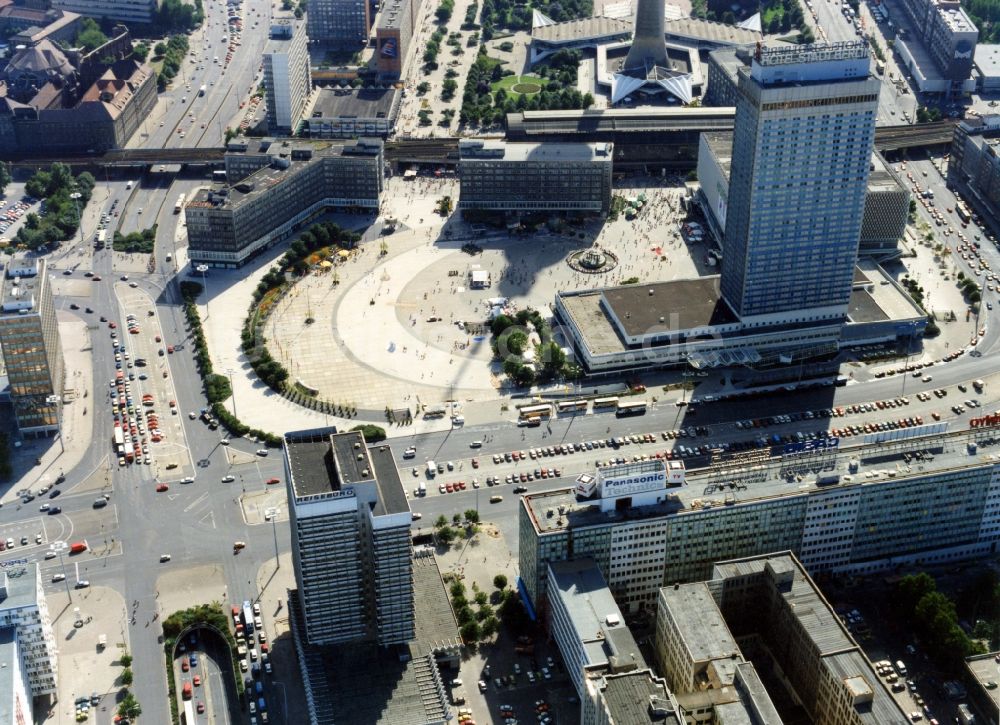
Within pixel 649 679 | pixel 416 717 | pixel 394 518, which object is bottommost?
pixel 416 717

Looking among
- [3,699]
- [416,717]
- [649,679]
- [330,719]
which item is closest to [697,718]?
[649,679]

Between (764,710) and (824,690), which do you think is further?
(824,690)

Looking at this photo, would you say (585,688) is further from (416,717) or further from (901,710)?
(901,710)

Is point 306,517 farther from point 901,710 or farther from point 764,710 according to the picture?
point 901,710

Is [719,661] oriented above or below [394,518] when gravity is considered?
below

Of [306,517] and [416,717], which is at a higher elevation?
[306,517]

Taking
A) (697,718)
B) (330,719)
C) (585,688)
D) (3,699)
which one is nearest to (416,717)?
(330,719)

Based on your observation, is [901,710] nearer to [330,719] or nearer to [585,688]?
[585,688]

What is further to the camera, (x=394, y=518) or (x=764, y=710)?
(x=394, y=518)
